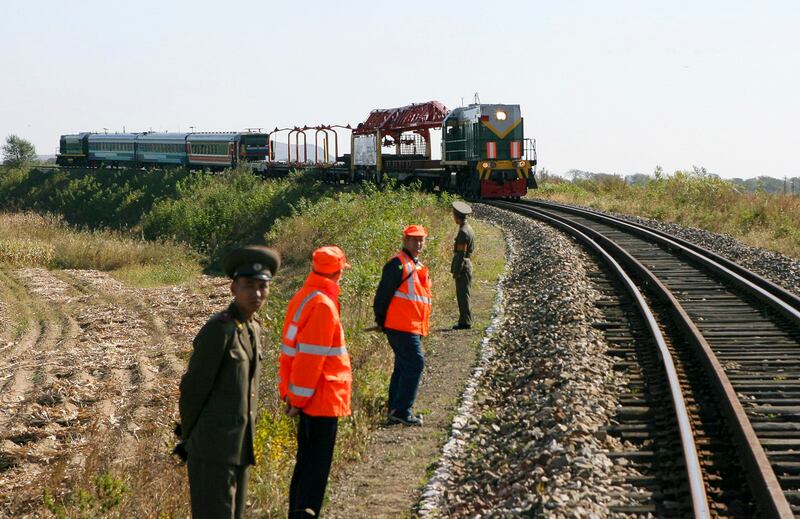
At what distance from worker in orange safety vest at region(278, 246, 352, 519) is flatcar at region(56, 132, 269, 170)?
46480 mm

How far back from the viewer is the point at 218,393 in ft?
16.2

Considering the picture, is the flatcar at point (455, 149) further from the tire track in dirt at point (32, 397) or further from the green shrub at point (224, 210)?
the tire track in dirt at point (32, 397)

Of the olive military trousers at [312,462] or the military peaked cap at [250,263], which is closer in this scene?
the military peaked cap at [250,263]

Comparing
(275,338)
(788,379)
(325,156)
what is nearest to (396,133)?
(325,156)

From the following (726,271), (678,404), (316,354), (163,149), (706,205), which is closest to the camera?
(316,354)

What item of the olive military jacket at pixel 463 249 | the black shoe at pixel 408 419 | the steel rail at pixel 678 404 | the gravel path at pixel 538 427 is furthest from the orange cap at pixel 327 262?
the olive military jacket at pixel 463 249

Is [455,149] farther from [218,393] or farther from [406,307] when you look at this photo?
[218,393]

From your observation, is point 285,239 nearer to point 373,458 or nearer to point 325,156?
point 325,156

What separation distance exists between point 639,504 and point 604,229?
18.1 meters

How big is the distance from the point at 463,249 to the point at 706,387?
3.89 metres

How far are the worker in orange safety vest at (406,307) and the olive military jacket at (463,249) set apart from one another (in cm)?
335

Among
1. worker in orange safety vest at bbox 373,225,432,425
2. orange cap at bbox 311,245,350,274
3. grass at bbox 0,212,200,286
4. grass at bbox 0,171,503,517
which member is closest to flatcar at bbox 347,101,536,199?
grass at bbox 0,171,503,517

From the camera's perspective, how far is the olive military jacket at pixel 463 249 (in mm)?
11914

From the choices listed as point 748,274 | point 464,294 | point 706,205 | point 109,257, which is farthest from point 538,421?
point 109,257
